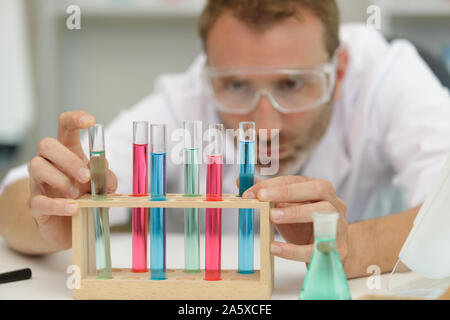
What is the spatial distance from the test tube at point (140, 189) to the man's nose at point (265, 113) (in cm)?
37

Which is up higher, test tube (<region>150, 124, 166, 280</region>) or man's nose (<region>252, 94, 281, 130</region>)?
man's nose (<region>252, 94, 281, 130</region>)

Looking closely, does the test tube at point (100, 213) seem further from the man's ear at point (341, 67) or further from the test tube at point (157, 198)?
the man's ear at point (341, 67)

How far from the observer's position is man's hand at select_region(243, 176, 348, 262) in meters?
0.69

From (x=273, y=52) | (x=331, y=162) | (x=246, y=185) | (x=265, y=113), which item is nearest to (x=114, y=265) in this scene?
(x=246, y=185)

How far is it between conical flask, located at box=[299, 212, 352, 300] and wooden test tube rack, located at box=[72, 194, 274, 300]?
0.38ft

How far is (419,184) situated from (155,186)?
64 cm

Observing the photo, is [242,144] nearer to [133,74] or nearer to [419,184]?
[419,184]

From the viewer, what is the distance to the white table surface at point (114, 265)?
0.73 m

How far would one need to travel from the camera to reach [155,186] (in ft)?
2.29

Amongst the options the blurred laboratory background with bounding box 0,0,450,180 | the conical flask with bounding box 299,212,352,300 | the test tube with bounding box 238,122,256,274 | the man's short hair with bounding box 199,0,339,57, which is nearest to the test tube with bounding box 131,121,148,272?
the test tube with bounding box 238,122,256,274

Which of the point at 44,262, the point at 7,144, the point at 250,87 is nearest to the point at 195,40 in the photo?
the point at 7,144

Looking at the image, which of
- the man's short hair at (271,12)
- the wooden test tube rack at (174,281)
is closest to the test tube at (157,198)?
the wooden test tube rack at (174,281)

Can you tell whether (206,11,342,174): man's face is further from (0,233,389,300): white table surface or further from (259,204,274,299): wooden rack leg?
(259,204,274,299): wooden rack leg
